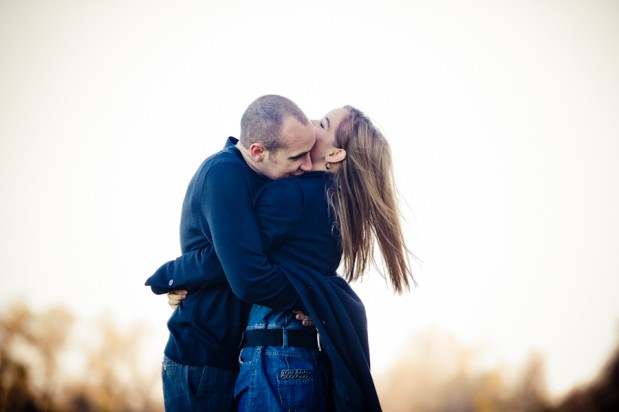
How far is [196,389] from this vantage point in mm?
3029

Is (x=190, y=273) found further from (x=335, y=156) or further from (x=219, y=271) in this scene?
(x=335, y=156)

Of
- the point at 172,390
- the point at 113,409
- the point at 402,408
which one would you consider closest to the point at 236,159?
the point at 172,390

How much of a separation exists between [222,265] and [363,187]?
3.34 ft

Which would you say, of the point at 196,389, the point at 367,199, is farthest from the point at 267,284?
the point at 367,199

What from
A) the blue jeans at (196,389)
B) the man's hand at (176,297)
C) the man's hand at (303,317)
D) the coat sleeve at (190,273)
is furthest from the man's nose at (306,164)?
the blue jeans at (196,389)

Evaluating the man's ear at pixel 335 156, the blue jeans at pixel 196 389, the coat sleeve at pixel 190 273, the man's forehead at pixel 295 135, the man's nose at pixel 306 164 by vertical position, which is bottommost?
the blue jeans at pixel 196 389

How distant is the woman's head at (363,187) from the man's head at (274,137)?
274mm

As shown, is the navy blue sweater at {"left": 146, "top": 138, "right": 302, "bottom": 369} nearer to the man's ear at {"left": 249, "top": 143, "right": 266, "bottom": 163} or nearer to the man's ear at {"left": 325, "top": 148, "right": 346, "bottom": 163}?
the man's ear at {"left": 249, "top": 143, "right": 266, "bottom": 163}

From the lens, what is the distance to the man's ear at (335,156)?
3.64 meters

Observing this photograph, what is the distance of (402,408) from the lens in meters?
47.3

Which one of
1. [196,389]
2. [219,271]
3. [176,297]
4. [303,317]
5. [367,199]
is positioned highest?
[367,199]

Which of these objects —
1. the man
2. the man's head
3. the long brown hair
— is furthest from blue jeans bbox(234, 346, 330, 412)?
the man's head

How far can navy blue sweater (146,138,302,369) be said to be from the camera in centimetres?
298

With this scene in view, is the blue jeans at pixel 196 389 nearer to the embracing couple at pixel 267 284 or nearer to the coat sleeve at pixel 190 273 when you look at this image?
the embracing couple at pixel 267 284
